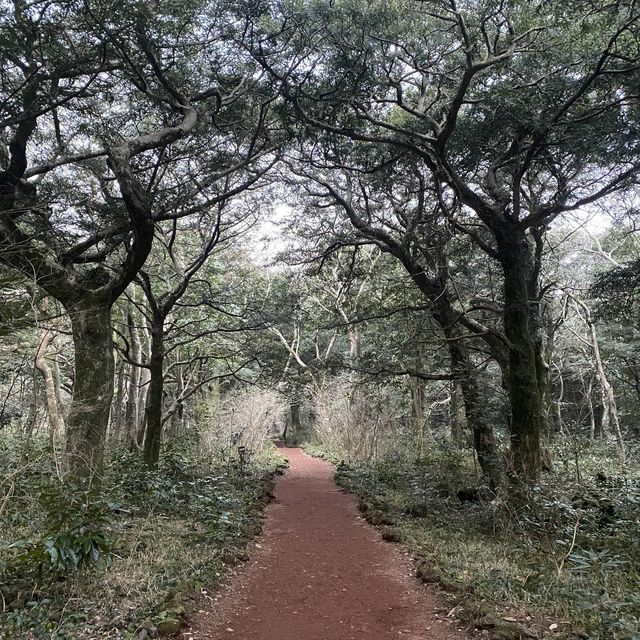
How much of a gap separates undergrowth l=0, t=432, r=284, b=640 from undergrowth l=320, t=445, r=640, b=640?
2515mm

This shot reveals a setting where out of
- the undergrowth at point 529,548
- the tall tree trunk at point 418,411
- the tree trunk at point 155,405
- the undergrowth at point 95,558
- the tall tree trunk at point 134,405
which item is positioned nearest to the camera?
the undergrowth at point 95,558

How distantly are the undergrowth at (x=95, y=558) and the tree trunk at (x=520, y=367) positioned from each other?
4257mm

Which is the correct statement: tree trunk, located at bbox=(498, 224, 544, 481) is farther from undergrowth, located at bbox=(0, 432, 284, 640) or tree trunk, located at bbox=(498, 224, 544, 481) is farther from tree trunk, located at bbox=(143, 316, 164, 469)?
tree trunk, located at bbox=(143, 316, 164, 469)

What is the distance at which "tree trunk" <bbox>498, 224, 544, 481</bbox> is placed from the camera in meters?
7.17

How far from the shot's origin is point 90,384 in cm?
632

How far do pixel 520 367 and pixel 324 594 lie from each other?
4439 millimetres

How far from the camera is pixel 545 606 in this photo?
400 centimetres

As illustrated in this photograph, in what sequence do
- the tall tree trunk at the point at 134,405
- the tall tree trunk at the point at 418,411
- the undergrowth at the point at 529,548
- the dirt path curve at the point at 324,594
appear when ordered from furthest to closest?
1. the tall tree trunk at the point at 418,411
2. the tall tree trunk at the point at 134,405
3. the dirt path curve at the point at 324,594
4. the undergrowth at the point at 529,548

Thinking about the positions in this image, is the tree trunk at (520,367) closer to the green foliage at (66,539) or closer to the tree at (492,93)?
the tree at (492,93)

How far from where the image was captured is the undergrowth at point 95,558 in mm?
3629

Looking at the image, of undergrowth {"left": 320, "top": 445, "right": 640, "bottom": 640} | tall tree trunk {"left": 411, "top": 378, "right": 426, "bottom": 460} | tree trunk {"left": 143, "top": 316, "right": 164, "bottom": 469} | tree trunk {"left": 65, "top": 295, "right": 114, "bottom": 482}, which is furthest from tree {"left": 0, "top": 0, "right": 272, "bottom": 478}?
tall tree trunk {"left": 411, "top": 378, "right": 426, "bottom": 460}

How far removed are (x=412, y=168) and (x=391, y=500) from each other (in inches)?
260

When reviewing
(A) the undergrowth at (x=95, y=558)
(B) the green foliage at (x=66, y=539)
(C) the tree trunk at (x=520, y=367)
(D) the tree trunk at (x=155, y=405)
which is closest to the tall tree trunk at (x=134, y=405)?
(D) the tree trunk at (x=155, y=405)

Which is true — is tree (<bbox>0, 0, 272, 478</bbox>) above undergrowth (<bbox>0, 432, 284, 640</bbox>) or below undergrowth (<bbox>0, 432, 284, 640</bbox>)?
above
